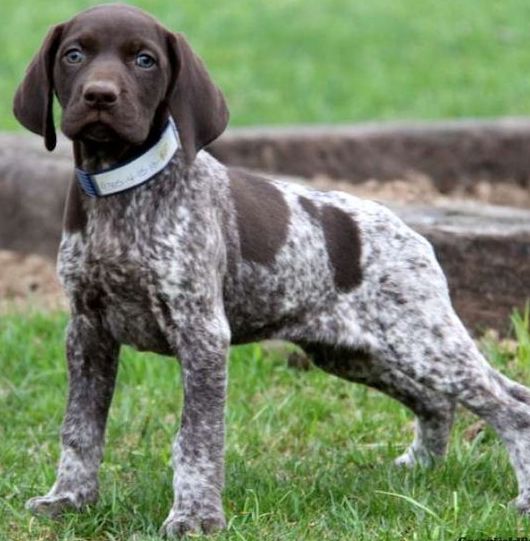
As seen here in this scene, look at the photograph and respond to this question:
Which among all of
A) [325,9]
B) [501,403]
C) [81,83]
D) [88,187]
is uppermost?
[81,83]

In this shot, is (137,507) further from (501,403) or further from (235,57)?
(235,57)

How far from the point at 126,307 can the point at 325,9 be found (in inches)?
605

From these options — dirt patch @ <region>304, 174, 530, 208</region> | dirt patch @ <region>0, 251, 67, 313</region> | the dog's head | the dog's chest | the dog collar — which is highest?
the dog's head

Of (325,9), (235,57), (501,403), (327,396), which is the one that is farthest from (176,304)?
(325,9)

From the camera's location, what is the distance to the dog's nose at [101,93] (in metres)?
4.93

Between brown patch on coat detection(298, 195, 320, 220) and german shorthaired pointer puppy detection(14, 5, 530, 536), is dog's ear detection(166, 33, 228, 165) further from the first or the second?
brown patch on coat detection(298, 195, 320, 220)

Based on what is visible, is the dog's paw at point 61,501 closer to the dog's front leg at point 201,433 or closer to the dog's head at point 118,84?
the dog's front leg at point 201,433

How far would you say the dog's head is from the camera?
16.4 ft

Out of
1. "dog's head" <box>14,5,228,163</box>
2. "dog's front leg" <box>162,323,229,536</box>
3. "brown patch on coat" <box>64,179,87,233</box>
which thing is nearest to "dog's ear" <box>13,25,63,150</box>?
"dog's head" <box>14,5,228,163</box>

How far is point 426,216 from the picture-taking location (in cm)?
786

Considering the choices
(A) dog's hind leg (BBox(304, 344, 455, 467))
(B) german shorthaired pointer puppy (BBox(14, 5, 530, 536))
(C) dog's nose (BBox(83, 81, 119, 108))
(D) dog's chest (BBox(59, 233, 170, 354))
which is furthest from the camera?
(A) dog's hind leg (BBox(304, 344, 455, 467))

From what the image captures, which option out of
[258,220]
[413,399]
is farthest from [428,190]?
[258,220]

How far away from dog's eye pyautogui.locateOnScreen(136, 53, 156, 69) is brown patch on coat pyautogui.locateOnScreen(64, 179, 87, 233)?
0.53 metres

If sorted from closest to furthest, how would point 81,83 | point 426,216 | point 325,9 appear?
point 81,83, point 426,216, point 325,9
